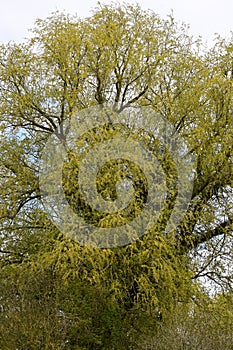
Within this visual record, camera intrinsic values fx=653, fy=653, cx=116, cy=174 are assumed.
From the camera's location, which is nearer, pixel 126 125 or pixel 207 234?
pixel 126 125

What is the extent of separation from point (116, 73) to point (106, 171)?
3867mm

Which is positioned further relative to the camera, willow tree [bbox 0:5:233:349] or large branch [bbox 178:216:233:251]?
large branch [bbox 178:216:233:251]

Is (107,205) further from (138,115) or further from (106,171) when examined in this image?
(138,115)

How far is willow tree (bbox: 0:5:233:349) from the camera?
551 inches

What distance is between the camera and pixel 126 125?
603 inches

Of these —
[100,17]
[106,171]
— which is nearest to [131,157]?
[106,171]

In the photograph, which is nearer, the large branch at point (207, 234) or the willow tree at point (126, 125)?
the willow tree at point (126, 125)

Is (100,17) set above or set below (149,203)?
above

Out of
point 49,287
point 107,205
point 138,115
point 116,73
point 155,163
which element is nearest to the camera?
point 49,287

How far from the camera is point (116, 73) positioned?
16.8 m

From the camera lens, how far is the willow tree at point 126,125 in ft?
46.0

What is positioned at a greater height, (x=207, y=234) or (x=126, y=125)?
(x=126, y=125)

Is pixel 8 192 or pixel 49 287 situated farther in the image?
pixel 8 192

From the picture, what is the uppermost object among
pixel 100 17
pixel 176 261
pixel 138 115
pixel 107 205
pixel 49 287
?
pixel 100 17
